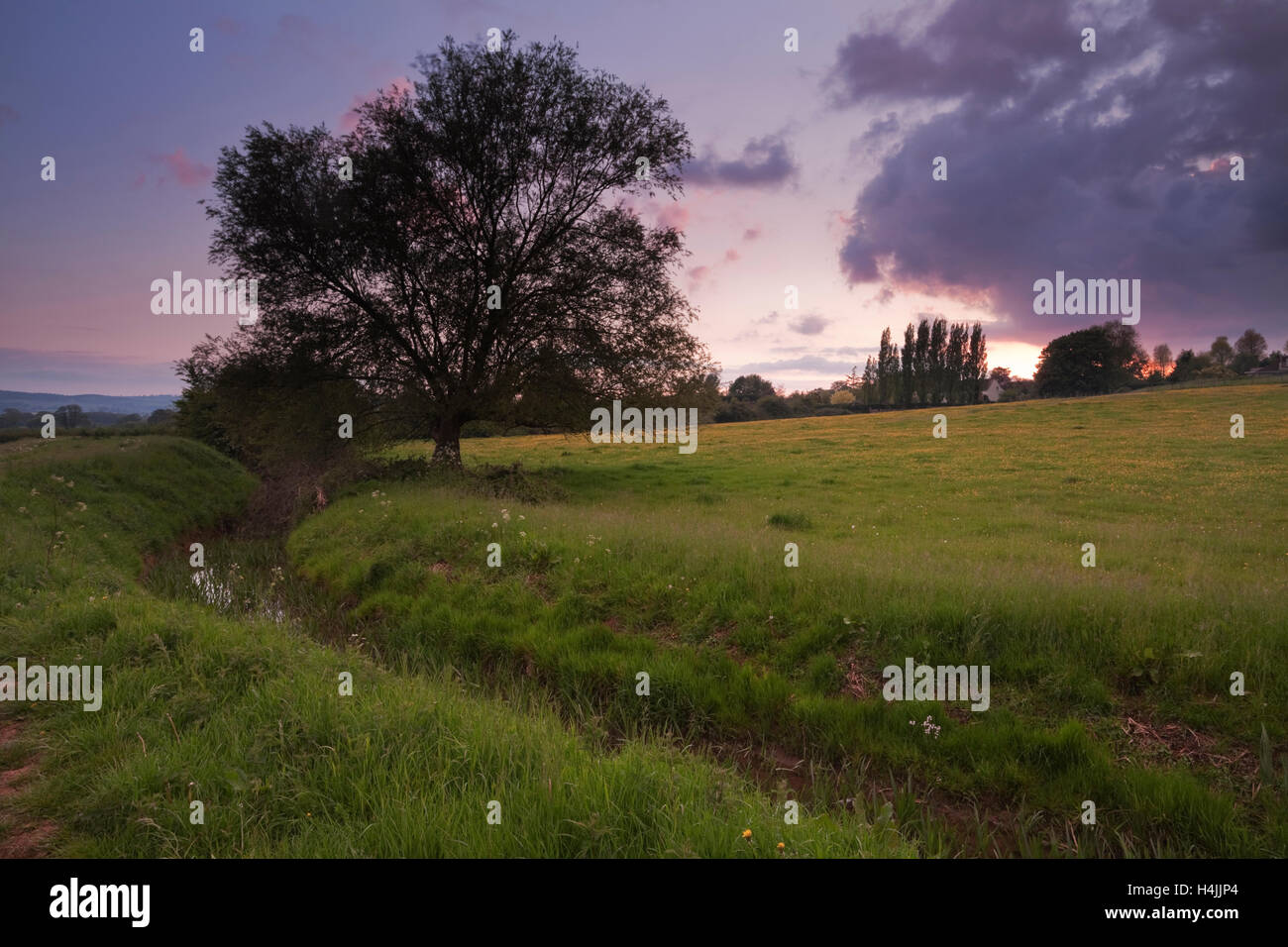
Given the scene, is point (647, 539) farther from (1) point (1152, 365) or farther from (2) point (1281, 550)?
(1) point (1152, 365)

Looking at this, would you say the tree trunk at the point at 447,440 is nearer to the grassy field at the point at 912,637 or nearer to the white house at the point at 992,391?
the grassy field at the point at 912,637

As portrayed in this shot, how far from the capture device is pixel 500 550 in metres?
11.1

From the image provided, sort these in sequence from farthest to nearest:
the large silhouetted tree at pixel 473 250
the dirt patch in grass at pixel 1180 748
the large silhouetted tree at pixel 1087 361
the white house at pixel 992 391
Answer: the white house at pixel 992 391 → the large silhouetted tree at pixel 1087 361 → the large silhouetted tree at pixel 473 250 → the dirt patch in grass at pixel 1180 748

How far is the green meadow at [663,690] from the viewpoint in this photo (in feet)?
A: 12.8

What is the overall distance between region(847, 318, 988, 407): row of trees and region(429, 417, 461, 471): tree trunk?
286 ft

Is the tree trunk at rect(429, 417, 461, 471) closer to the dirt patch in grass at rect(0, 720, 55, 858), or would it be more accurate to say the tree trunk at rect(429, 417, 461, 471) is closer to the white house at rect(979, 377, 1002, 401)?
the dirt patch in grass at rect(0, 720, 55, 858)

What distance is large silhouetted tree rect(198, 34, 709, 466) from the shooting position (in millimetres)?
20234

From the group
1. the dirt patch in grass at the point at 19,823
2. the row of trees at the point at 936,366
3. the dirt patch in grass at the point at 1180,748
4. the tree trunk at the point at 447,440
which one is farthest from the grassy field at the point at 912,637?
the row of trees at the point at 936,366

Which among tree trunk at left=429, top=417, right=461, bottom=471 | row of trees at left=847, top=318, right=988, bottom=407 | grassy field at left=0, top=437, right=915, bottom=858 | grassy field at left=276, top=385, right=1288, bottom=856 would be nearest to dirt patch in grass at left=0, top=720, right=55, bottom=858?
grassy field at left=0, top=437, right=915, bottom=858

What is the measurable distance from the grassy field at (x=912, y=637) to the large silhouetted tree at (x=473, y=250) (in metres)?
6.61

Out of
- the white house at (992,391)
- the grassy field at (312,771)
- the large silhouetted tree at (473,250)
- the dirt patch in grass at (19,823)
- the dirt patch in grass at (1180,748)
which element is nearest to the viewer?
the grassy field at (312,771)

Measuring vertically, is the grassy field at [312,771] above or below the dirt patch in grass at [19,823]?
above

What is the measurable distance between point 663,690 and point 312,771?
3973mm
